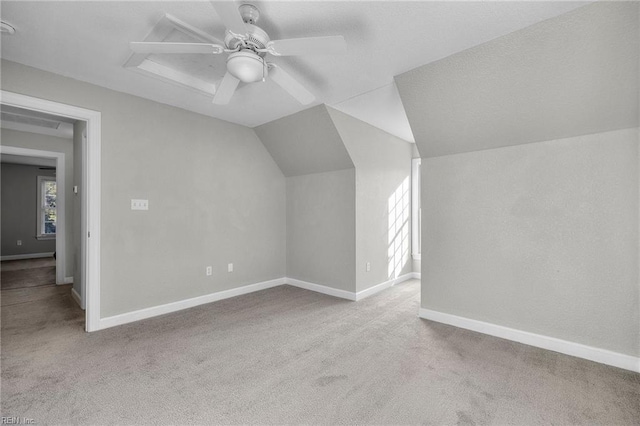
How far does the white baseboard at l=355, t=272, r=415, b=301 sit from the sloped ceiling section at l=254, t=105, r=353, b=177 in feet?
5.63

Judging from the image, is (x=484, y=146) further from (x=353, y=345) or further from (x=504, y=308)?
(x=353, y=345)

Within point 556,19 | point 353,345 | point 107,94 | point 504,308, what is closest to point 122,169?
point 107,94

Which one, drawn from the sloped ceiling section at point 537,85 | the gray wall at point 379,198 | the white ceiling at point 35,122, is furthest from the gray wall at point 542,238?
the white ceiling at point 35,122

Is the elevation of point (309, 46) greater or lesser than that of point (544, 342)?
greater

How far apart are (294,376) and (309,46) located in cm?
216

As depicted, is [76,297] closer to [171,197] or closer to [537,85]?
[171,197]

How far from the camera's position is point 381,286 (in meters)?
4.25

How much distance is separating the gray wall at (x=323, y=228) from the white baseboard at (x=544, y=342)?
123 cm

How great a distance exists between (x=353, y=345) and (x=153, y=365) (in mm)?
1587

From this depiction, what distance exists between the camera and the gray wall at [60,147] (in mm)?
4422

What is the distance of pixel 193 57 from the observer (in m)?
2.49

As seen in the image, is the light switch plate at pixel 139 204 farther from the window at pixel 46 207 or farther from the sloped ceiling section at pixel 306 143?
the window at pixel 46 207

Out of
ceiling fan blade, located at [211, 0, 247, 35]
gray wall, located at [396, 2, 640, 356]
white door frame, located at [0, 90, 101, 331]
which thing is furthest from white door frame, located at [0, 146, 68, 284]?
gray wall, located at [396, 2, 640, 356]

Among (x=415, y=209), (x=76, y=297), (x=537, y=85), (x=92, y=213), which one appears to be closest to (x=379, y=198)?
(x=415, y=209)
